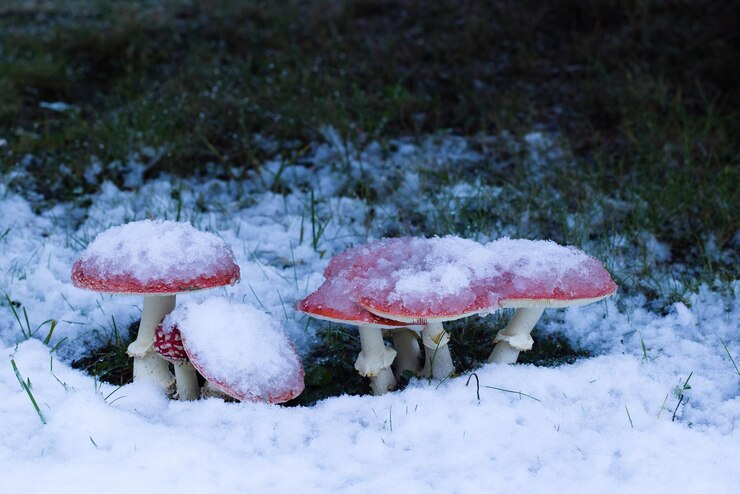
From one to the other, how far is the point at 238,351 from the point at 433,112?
3.71 metres

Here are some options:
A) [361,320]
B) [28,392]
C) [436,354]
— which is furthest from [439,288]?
[28,392]

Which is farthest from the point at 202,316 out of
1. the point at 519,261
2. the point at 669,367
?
the point at 669,367

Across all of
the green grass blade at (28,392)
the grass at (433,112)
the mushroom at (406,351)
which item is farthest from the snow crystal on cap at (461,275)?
the green grass blade at (28,392)

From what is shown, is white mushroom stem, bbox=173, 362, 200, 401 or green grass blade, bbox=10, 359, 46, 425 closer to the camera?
green grass blade, bbox=10, 359, 46, 425

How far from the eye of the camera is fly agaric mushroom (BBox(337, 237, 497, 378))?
2148mm

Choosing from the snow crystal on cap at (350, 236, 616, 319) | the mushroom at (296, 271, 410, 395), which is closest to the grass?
the mushroom at (296, 271, 410, 395)

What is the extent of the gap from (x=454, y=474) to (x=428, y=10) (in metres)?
6.29

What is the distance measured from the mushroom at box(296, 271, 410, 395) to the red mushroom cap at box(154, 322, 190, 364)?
40cm

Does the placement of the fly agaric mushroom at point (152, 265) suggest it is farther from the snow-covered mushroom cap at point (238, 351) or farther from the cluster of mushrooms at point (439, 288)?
the cluster of mushrooms at point (439, 288)

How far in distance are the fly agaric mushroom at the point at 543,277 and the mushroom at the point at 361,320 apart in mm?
373

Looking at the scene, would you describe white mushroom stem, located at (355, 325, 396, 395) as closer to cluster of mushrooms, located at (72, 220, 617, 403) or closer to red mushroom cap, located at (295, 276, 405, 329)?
cluster of mushrooms, located at (72, 220, 617, 403)

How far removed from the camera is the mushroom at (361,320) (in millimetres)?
2246

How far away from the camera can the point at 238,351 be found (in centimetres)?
227

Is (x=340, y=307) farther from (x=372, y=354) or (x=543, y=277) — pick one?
(x=543, y=277)
